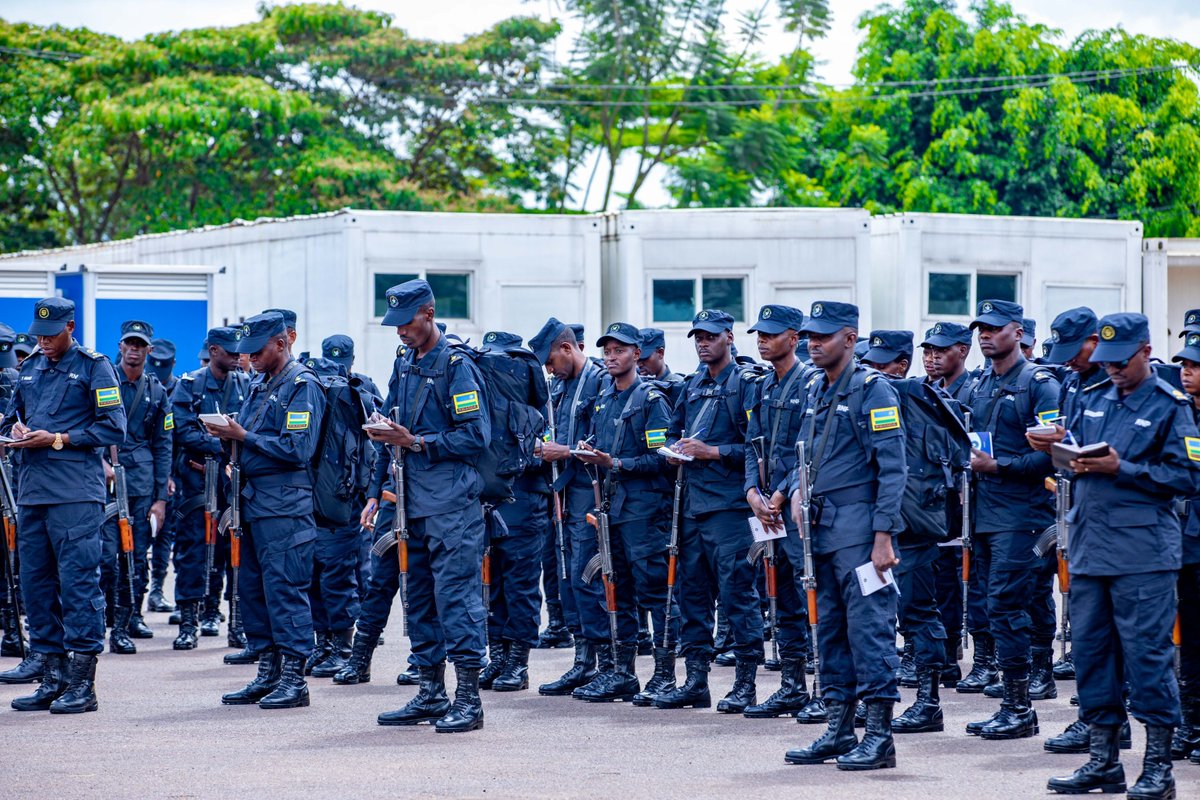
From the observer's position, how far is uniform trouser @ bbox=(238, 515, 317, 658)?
33.2 ft

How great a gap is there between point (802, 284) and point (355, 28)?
19.9 m

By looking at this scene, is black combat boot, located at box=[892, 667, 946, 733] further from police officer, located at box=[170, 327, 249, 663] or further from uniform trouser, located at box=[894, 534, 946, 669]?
police officer, located at box=[170, 327, 249, 663]

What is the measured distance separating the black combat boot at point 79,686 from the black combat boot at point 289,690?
0.98 m

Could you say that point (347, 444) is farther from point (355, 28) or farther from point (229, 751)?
point (355, 28)

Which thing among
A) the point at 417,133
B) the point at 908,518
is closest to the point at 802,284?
the point at 908,518

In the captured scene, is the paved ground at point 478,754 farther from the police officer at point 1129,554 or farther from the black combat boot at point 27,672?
the police officer at point 1129,554

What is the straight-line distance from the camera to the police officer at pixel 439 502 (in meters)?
9.38

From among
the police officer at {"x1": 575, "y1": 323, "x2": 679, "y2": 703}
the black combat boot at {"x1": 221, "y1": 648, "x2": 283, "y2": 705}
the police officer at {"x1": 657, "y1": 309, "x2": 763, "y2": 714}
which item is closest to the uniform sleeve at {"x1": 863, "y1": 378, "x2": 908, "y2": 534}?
the police officer at {"x1": 657, "y1": 309, "x2": 763, "y2": 714}

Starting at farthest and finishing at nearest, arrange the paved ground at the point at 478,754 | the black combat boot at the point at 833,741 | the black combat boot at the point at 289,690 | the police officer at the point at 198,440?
1. the police officer at the point at 198,440
2. the black combat boot at the point at 289,690
3. the black combat boot at the point at 833,741
4. the paved ground at the point at 478,754

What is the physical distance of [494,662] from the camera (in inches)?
446

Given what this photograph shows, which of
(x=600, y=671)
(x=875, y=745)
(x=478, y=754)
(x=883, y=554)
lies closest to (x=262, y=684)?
(x=600, y=671)

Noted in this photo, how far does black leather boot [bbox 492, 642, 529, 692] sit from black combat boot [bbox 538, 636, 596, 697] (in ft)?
0.53

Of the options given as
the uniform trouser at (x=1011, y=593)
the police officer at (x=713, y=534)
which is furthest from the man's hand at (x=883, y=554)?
the police officer at (x=713, y=534)

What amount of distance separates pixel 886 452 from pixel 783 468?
149 centimetres
